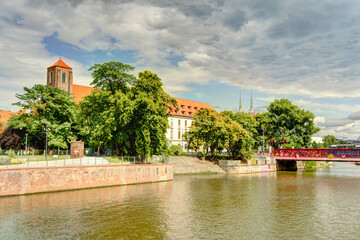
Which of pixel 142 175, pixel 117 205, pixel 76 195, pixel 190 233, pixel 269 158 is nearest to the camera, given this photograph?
pixel 190 233

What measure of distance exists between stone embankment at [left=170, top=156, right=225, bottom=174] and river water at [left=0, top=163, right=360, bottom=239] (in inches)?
795

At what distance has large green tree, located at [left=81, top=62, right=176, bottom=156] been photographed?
42.5 m

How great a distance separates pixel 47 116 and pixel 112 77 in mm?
12396

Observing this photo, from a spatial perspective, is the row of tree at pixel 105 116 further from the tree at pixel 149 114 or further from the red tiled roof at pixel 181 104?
the red tiled roof at pixel 181 104

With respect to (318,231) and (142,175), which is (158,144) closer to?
(142,175)

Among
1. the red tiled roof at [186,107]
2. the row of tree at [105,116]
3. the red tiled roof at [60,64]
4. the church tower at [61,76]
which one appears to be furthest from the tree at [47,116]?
the red tiled roof at [186,107]

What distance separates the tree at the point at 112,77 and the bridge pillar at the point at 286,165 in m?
42.4

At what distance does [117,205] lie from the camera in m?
26.8

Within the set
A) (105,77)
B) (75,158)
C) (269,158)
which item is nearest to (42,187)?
(75,158)

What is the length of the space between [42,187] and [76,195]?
3.67 metres

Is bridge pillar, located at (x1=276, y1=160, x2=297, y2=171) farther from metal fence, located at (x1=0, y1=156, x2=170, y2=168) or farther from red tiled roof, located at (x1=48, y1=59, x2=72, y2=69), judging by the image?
red tiled roof, located at (x1=48, y1=59, x2=72, y2=69)

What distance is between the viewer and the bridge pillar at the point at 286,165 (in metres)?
72.4

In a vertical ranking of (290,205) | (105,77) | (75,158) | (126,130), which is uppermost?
(105,77)

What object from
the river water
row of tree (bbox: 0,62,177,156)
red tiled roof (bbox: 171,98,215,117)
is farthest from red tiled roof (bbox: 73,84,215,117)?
the river water
